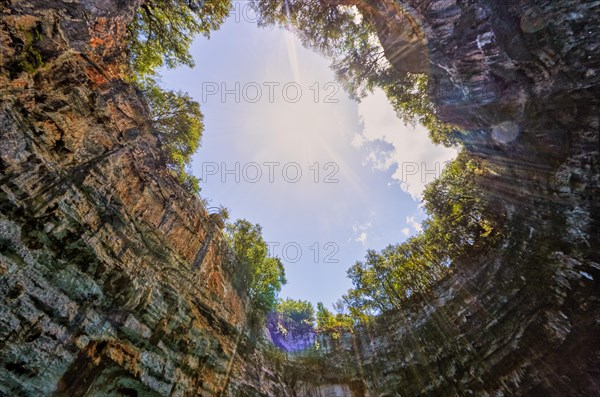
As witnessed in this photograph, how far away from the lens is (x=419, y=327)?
617 inches

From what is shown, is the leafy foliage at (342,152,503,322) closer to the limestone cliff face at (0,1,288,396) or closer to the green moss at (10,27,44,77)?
the limestone cliff face at (0,1,288,396)

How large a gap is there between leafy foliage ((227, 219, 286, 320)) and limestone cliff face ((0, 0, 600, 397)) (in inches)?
83.4

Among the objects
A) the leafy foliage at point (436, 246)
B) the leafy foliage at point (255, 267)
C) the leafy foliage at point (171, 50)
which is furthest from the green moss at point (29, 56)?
the leafy foliage at point (436, 246)

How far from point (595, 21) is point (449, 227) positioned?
10.9m

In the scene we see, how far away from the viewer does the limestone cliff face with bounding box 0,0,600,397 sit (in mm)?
6895

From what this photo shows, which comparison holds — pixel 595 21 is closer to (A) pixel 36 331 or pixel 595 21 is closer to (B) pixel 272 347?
(A) pixel 36 331

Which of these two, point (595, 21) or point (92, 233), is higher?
point (595, 21)

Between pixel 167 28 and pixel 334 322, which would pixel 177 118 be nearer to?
pixel 167 28

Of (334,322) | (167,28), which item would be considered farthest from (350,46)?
(334,322)

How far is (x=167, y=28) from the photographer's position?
1834cm

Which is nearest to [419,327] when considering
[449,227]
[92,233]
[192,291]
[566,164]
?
[449,227]

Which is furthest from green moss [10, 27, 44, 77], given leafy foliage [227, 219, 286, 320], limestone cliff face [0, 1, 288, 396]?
leafy foliage [227, 219, 286, 320]

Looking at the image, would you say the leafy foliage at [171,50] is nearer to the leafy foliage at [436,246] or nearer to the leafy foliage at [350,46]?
the leafy foliage at [350,46]

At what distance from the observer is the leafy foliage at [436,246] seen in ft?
49.8
